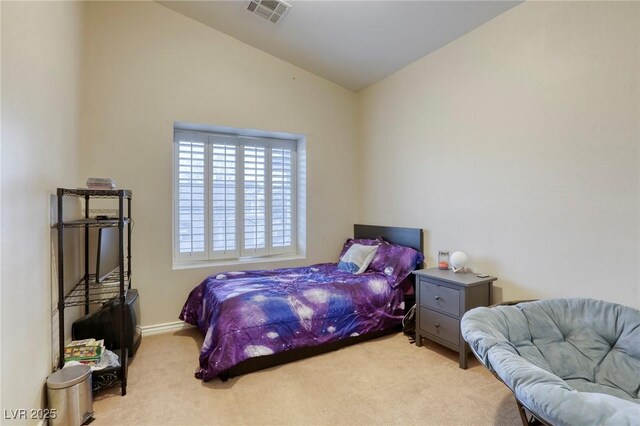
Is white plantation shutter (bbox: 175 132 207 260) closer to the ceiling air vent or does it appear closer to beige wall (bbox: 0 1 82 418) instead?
beige wall (bbox: 0 1 82 418)

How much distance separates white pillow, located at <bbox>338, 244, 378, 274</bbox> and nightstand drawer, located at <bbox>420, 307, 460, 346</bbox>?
0.83 metres

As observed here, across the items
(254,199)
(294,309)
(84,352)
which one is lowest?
(84,352)

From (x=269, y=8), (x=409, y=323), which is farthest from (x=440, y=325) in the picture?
(x=269, y=8)

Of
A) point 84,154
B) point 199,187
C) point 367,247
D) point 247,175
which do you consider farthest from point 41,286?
point 367,247

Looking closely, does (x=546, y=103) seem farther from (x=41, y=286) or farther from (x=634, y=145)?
(x=41, y=286)

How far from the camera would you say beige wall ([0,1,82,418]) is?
142 cm

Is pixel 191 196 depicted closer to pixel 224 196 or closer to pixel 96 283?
pixel 224 196

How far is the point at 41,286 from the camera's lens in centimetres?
183

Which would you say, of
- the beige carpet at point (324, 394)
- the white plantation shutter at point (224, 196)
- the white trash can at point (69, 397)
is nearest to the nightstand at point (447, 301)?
the beige carpet at point (324, 394)

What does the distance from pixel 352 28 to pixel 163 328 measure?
3.57m

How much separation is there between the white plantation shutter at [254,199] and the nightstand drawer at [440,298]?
2.07m

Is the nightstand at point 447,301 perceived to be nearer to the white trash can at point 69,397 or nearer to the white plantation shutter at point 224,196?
the white plantation shutter at point 224,196

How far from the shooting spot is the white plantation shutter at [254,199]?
3941 millimetres

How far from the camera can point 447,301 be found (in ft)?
8.67
